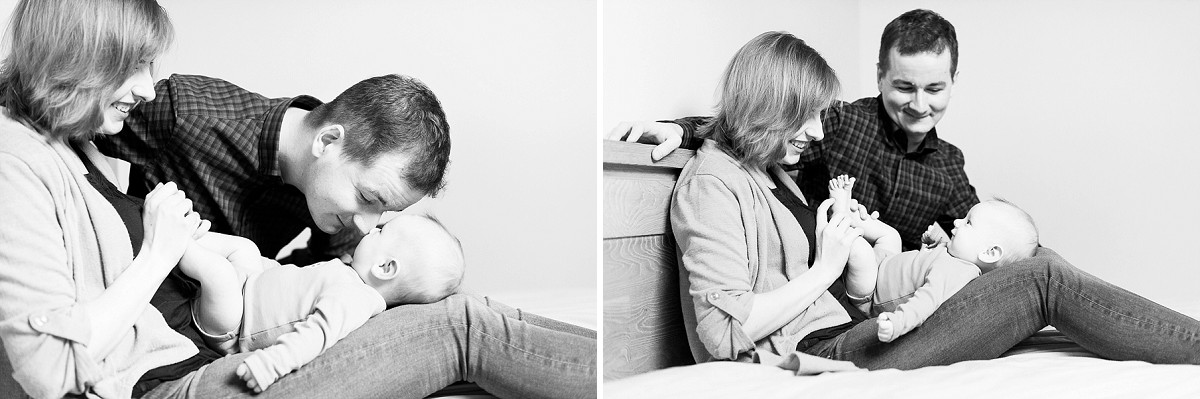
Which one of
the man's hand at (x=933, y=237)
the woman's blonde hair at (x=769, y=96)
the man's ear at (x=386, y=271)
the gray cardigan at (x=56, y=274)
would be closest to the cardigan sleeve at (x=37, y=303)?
the gray cardigan at (x=56, y=274)

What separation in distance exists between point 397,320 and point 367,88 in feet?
1.25

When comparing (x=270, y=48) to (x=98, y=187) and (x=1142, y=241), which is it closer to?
(x=98, y=187)

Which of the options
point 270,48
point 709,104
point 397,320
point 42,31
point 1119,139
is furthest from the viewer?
point 1119,139

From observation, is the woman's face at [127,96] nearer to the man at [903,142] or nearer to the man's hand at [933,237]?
the man at [903,142]

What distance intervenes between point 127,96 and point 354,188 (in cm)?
35

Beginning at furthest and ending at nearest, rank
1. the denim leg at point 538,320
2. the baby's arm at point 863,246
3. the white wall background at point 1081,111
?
the white wall background at point 1081,111 < the baby's arm at point 863,246 < the denim leg at point 538,320

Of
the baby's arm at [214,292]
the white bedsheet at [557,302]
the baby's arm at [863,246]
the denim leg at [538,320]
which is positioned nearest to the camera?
the baby's arm at [214,292]

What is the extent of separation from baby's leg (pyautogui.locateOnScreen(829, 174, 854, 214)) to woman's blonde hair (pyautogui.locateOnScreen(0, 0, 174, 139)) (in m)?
1.25

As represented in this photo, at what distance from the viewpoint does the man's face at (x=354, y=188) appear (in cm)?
150

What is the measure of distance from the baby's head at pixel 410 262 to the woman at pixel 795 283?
0.42 metres

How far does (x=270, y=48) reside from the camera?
1.97 m

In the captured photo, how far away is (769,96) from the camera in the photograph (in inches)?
68.9

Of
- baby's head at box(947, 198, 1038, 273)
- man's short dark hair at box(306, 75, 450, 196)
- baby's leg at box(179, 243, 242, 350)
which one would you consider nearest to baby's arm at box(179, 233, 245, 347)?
baby's leg at box(179, 243, 242, 350)

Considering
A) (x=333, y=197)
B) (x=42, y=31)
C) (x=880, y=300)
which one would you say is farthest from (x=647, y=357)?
(x=42, y=31)
